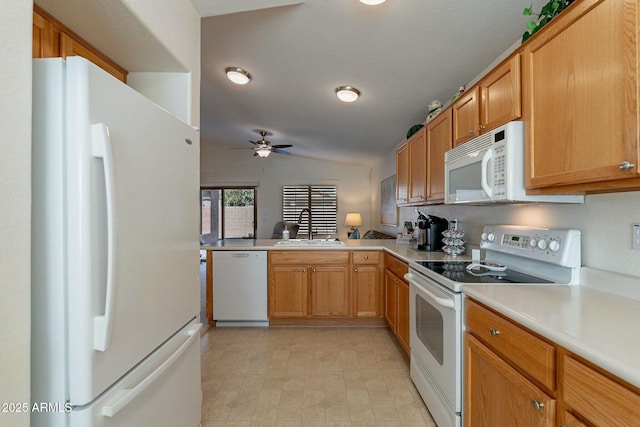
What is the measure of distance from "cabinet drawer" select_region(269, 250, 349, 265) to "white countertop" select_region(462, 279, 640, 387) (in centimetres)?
188

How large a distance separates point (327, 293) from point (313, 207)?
4550 millimetres

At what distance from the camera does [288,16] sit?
212 cm

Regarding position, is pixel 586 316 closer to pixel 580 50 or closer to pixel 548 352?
pixel 548 352

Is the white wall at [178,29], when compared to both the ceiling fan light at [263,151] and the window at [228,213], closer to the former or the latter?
the ceiling fan light at [263,151]

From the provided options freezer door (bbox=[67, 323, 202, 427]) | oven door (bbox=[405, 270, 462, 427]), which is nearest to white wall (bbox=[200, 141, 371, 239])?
oven door (bbox=[405, 270, 462, 427])

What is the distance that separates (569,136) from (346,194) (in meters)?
6.53

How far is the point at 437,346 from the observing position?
180cm

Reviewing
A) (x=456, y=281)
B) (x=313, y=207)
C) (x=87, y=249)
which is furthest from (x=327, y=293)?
(x=313, y=207)

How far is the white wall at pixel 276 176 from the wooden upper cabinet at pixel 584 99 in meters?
6.25

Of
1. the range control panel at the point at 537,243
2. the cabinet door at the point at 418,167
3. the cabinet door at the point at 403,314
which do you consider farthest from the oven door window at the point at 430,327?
the cabinet door at the point at 418,167

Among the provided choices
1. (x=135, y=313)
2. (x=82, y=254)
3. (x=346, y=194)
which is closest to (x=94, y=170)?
(x=82, y=254)

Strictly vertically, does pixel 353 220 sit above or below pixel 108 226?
below

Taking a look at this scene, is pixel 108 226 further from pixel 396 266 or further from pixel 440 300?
pixel 396 266

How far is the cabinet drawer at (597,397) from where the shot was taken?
72 centimetres
